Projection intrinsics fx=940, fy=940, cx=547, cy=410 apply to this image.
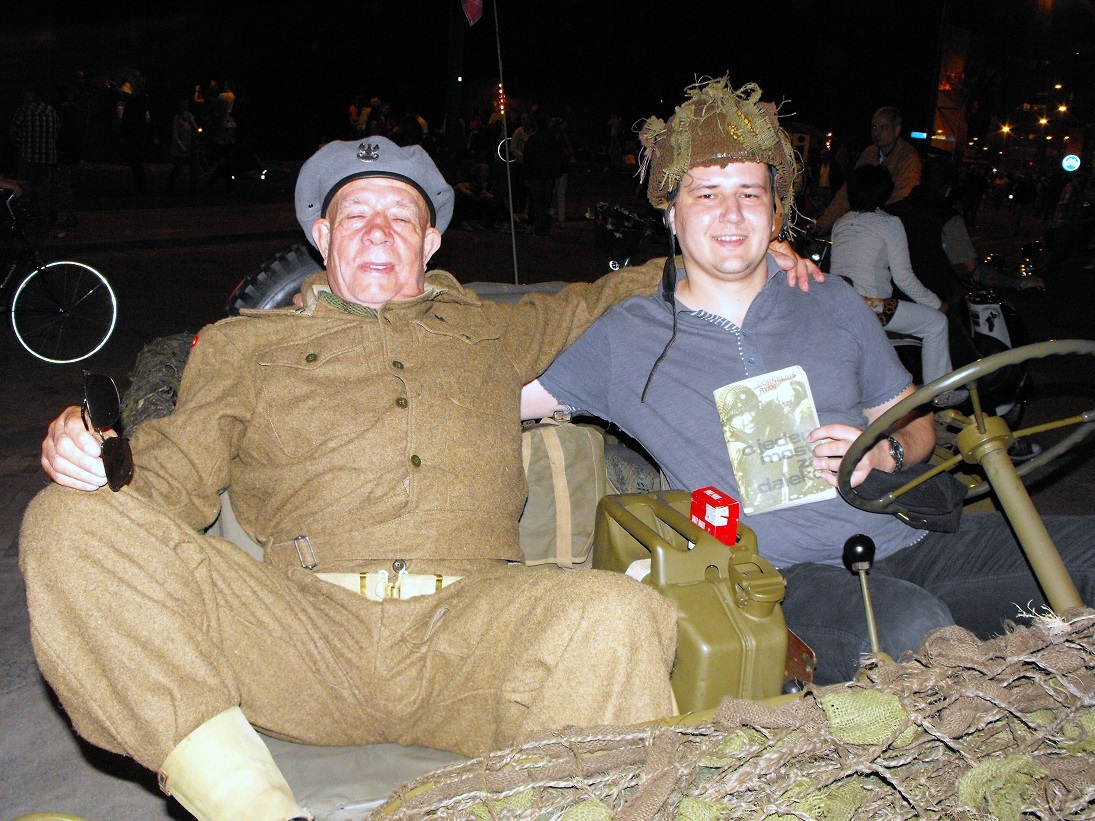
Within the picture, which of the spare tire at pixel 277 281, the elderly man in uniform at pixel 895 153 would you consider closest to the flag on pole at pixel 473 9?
the spare tire at pixel 277 281

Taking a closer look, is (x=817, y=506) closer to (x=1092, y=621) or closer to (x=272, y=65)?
(x=1092, y=621)

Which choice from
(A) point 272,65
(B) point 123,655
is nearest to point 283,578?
(B) point 123,655

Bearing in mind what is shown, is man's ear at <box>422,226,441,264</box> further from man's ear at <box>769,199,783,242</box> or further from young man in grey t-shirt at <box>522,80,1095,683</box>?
man's ear at <box>769,199,783,242</box>

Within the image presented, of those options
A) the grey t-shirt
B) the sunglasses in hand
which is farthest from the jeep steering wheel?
the sunglasses in hand

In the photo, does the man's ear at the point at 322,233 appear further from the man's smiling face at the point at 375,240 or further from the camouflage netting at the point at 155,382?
the camouflage netting at the point at 155,382

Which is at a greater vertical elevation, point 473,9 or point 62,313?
point 473,9

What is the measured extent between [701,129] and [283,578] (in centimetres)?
170

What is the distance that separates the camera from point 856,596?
7.94 feet

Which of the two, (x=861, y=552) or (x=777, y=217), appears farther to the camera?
(x=777, y=217)

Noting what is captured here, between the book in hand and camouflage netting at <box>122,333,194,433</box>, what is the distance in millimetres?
1728

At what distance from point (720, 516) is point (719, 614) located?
24cm

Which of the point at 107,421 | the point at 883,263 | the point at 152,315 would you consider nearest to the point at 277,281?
the point at 107,421

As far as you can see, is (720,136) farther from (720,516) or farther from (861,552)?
(861,552)

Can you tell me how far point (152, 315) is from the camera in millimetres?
9133
